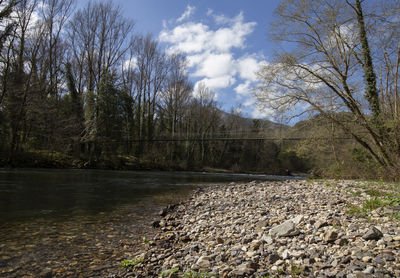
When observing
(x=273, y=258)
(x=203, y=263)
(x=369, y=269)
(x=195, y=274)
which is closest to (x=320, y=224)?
(x=273, y=258)

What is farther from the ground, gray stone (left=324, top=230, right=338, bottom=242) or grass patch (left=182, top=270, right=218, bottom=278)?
gray stone (left=324, top=230, right=338, bottom=242)

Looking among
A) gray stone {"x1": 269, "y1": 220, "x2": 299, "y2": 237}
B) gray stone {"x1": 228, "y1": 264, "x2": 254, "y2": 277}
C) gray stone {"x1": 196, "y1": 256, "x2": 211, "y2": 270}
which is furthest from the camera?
gray stone {"x1": 269, "y1": 220, "x2": 299, "y2": 237}

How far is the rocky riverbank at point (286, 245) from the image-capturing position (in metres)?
2.36

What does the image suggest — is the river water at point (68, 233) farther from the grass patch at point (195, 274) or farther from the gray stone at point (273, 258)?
the gray stone at point (273, 258)

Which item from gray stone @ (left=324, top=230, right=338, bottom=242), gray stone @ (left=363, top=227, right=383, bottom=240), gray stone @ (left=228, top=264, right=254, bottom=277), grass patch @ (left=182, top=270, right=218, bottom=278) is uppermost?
gray stone @ (left=363, top=227, right=383, bottom=240)

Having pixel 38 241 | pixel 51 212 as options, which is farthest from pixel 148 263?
pixel 51 212

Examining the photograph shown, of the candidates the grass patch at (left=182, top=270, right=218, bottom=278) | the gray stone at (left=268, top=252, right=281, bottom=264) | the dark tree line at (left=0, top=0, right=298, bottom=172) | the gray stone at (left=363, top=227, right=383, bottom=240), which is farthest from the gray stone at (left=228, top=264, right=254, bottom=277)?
the dark tree line at (left=0, top=0, right=298, bottom=172)

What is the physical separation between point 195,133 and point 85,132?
15549 mm

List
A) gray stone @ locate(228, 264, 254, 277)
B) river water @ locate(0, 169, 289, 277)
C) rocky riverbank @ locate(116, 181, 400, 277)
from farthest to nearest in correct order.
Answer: river water @ locate(0, 169, 289, 277) < gray stone @ locate(228, 264, 254, 277) < rocky riverbank @ locate(116, 181, 400, 277)

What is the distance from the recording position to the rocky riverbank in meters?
2.36

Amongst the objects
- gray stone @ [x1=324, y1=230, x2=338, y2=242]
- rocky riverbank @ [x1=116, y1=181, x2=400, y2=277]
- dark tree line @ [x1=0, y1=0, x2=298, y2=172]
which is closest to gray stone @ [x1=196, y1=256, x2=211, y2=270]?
rocky riverbank @ [x1=116, y1=181, x2=400, y2=277]

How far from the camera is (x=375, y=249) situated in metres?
2.46

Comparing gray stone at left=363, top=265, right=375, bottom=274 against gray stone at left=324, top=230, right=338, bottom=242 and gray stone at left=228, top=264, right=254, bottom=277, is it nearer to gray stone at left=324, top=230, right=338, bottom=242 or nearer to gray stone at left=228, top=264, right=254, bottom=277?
gray stone at left=324, top=230, right=338, bottom=242

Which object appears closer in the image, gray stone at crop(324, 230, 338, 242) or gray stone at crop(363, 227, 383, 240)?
gray stone at crop(363, 227, 383, 240)
